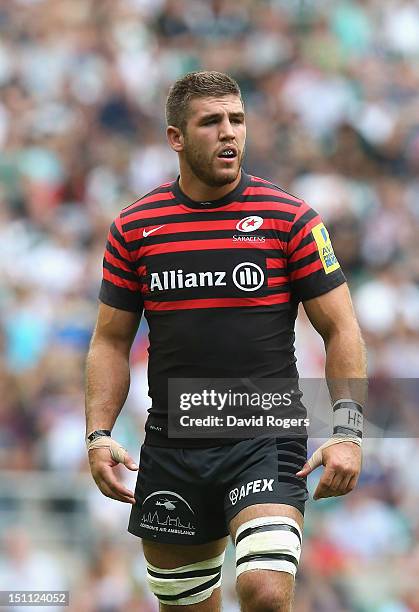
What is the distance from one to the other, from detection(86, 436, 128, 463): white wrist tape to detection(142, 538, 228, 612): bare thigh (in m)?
0.47

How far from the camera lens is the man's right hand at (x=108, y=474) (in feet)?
18.1

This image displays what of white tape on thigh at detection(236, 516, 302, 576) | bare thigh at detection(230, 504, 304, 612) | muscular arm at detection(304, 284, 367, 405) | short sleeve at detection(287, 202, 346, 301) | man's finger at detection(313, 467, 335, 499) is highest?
short sleeve at detection(287, 202, 346, 301)

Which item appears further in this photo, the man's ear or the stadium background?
the stadium background

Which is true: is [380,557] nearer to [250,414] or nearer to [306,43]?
[250,414]

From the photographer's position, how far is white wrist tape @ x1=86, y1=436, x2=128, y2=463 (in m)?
5.57

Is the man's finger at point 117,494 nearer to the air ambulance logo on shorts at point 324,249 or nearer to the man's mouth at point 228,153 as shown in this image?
the air ambulance logo on shorts at point 324,249

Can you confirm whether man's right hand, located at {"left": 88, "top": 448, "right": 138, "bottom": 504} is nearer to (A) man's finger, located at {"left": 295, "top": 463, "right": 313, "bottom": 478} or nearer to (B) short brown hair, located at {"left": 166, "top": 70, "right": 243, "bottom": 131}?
(A) man's finger, located at {"left": 295, "top": 463, "right": 313, "bottom": 478}

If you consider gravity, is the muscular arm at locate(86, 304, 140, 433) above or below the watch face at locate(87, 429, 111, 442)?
above

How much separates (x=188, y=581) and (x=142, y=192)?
710cm

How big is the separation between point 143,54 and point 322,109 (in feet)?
7.24

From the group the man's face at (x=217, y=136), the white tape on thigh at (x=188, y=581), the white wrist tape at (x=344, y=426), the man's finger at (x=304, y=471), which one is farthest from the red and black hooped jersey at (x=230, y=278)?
the white tape on thigh at (x=188, y=581)

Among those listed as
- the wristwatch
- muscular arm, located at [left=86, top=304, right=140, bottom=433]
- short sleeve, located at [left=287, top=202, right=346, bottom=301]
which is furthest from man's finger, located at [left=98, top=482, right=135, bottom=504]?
short sleeve, located at [left=287, top=202, right=346, bottom=301]

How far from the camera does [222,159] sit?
5547mm

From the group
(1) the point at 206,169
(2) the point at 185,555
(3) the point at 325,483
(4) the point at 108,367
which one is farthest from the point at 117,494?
(1) the point at 206,169
